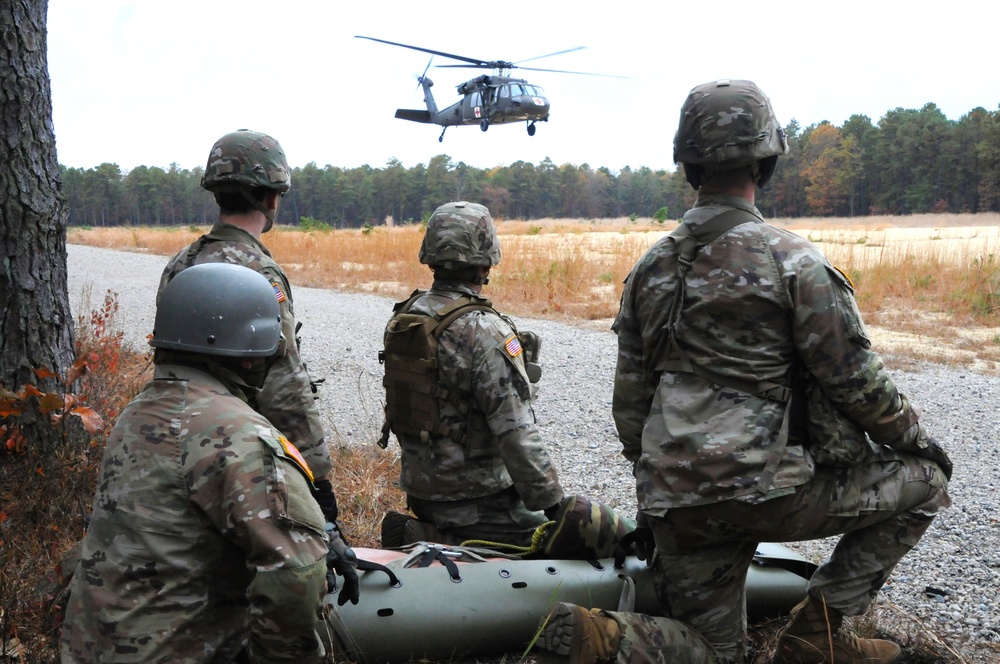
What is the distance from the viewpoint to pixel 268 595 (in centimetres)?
200

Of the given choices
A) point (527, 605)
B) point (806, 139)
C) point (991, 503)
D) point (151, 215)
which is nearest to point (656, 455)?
point (527, 605)

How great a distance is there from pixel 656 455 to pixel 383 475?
304 cm

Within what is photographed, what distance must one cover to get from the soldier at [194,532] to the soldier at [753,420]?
979 mm

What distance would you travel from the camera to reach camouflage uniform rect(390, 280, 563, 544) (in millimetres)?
3520

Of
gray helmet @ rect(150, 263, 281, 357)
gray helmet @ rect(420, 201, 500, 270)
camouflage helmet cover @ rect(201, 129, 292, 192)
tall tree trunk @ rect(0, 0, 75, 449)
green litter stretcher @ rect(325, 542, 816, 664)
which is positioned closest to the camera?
gray helmet @ rect(150, 263, 281, 357)

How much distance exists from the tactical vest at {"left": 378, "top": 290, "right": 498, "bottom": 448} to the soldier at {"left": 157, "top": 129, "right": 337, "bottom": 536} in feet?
1.25

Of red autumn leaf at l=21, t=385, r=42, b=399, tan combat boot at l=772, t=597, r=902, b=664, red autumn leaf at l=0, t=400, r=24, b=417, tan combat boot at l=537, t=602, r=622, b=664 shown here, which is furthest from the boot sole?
red autumn leaf at l=0, t=400, r=24, b=417

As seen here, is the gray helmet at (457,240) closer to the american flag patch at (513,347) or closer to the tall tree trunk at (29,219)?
the american flag patch at (513,347)

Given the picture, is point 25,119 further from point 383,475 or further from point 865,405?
point 865,405

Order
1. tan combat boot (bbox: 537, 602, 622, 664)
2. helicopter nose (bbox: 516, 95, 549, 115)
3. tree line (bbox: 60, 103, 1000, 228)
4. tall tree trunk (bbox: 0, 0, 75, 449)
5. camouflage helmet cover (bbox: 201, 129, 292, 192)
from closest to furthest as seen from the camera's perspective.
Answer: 1. tan combat boot (bbox: 537, 602, 622, 664)
2. camouflage helmet cover (bbox: 201, 129, 292, 192)
3. tall tree trunk (bbox: 0, 0, 75, 449)
4. helicopter nose (bbox: 516, 95, 549, 115)
5. tree line (bbox: 60, 103, 1000, 228)

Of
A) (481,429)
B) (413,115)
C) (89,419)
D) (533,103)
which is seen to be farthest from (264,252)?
(413,115)

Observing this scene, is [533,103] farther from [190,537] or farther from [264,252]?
[190,537]

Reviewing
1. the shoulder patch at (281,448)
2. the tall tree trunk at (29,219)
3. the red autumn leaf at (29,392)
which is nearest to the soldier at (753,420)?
the shoulder patch at (281,448)

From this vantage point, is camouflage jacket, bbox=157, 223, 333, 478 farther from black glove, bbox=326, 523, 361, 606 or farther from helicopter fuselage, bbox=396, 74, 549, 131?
helicopter fuselage, bbox=396, 74, 549, 131
